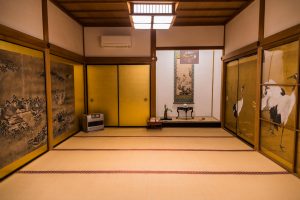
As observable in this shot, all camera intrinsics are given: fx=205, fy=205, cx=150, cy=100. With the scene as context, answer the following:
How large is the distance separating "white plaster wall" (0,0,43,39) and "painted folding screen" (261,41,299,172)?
3916 millimetres

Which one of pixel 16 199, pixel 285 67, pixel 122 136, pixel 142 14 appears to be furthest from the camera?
pixel 122 136

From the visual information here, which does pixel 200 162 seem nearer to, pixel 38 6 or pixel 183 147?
pixel 183 147

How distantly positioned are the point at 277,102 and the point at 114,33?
4454mm

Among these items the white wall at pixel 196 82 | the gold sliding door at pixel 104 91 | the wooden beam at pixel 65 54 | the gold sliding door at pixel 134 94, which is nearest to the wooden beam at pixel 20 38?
the wooden beam at pixel 65 54

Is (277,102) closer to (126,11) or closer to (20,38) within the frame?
(126,11)

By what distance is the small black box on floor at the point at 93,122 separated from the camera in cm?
538

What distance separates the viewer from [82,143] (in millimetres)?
4402

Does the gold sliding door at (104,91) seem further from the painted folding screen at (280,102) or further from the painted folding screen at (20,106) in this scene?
the painted folding screen at (280,102)

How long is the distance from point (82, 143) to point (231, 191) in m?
3.13

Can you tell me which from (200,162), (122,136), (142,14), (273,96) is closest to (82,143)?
(122,136)

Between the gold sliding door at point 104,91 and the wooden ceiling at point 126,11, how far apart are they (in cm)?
128

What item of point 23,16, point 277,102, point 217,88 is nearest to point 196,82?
point 217,88

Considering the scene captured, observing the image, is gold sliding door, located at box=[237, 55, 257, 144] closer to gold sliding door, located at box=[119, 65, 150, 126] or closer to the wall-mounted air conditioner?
gold sliding door, located at box=[119, 65, 150, 126]

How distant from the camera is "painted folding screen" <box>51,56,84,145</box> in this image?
419cm
